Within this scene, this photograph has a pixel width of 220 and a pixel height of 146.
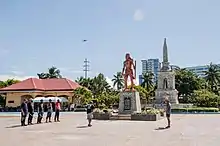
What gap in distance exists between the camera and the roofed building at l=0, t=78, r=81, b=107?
183ft

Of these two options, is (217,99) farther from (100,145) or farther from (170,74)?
(100,145)

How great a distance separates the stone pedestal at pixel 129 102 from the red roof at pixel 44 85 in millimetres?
29630

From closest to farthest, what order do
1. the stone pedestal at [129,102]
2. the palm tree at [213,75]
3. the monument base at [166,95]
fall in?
1. the stone pedestal at [129,102]
2. the monument base at [166,95]
3. the palm tree at [213,75]

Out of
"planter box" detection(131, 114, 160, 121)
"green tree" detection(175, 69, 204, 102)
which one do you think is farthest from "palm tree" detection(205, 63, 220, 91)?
"planter box" detection(131, 114, 160, 121)

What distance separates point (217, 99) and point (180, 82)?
62.1ft

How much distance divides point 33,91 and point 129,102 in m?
30.7

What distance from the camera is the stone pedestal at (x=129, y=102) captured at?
90.3 ft

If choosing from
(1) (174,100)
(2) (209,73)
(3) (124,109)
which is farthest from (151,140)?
(2) (209,73)

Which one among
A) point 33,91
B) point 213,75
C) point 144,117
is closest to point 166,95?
point 33,91

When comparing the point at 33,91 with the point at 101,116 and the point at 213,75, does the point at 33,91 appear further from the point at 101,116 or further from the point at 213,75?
the point at 213,75

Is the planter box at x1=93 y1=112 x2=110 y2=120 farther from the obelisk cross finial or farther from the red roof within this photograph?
the obelisk cross finial

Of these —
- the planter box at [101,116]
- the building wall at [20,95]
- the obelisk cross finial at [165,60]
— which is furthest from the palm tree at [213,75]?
the planter box at [101,116]

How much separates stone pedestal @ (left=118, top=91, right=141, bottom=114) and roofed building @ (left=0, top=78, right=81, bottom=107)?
29.1m

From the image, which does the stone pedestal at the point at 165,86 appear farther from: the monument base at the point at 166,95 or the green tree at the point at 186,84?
the green tree at the point at 186,84
